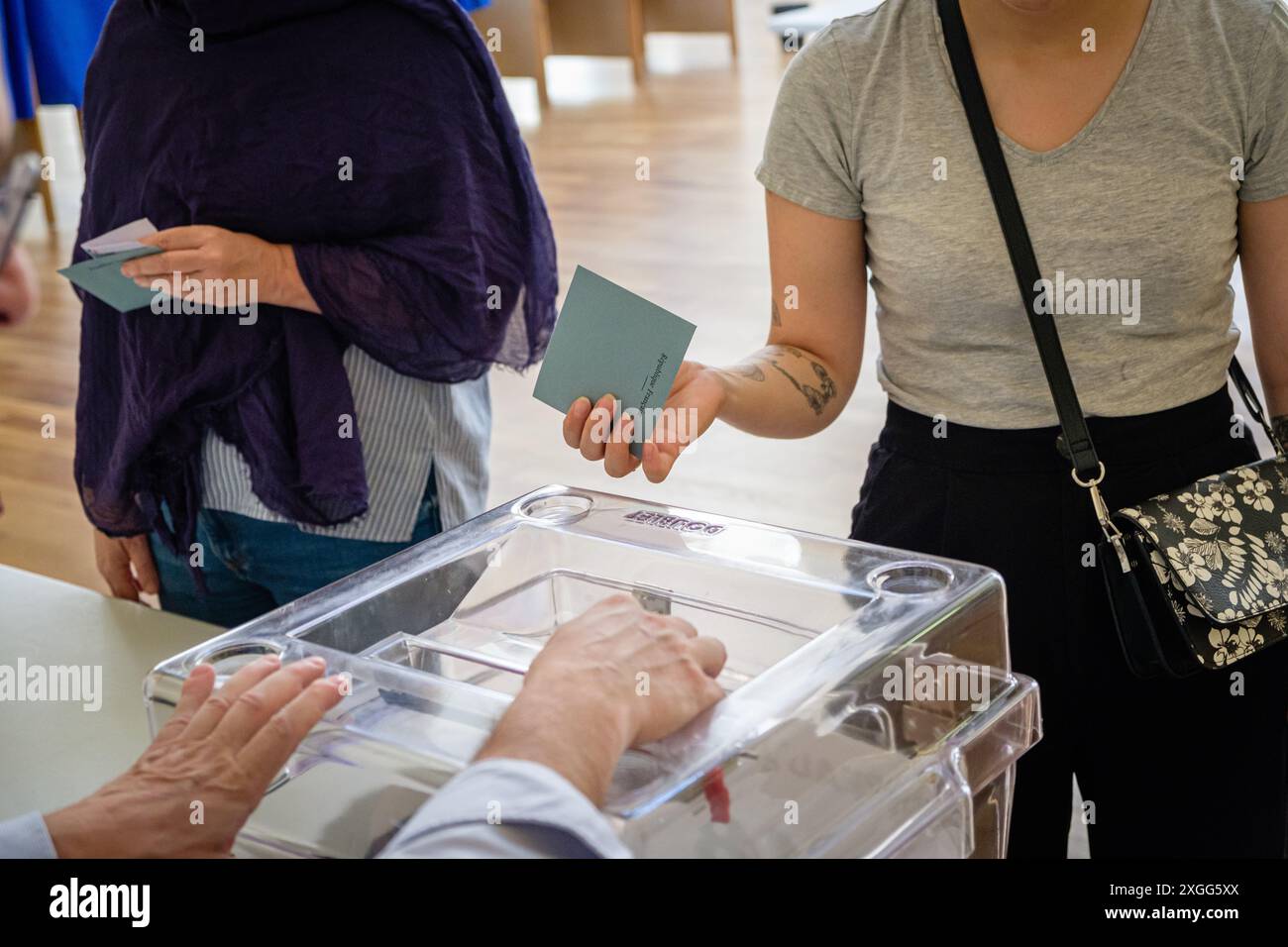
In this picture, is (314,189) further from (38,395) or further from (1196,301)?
(38,395)

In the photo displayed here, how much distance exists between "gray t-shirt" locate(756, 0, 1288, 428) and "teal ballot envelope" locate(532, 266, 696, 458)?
0.33 meters

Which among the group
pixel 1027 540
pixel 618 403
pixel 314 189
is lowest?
pixel 1027 540

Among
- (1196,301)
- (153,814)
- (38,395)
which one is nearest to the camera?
(153,814)

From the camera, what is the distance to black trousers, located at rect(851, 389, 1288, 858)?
1.35 meters

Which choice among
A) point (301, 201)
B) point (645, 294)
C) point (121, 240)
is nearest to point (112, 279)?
point (121, 240)

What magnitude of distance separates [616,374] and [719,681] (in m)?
0.29

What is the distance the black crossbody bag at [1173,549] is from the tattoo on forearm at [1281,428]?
0.21ft

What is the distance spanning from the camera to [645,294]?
500cm

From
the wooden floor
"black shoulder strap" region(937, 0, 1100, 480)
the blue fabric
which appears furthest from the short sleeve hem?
the wooden floor

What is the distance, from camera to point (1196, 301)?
4.33 feet

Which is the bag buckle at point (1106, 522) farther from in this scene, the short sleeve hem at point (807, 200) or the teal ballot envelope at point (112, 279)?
the teal ballot envelope at point (112, 279)

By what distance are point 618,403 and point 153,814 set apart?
471mm

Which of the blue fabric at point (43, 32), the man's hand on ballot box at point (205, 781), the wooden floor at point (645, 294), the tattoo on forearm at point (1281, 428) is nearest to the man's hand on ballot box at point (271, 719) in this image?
the man's hand on ballot box at point (205, 781)
